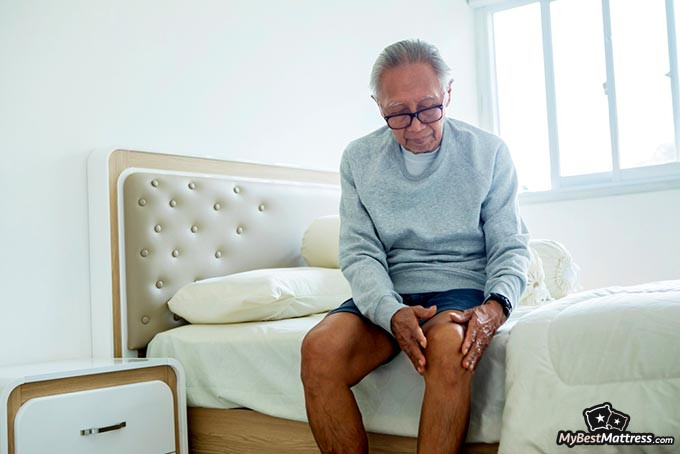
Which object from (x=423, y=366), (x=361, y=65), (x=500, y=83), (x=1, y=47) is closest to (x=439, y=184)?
(x=423, y=366)

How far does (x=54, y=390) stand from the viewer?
1.81m

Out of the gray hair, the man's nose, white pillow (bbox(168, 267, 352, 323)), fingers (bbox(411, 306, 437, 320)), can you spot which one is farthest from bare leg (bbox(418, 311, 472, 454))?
white pillow (bbox(168, 267, 352, 323))

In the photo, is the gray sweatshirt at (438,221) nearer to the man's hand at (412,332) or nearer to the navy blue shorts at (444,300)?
the navy blue shorts at (444,300)

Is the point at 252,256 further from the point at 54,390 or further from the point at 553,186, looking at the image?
the point at 553,186

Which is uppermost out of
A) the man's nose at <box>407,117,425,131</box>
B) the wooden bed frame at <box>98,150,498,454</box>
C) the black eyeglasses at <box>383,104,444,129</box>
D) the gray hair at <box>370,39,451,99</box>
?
the gray hair at <box>370,39,451,99</box>

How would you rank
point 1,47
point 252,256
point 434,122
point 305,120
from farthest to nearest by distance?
point 305,120
point 252,256
point 1,47
point 434,122

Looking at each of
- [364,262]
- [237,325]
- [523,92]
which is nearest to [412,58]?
[364,262]

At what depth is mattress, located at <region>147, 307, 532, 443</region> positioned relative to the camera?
4.95ft

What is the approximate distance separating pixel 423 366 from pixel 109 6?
63.6 inches

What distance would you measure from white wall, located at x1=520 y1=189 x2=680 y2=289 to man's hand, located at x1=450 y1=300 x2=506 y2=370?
2165mm

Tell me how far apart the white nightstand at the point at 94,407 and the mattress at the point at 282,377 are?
9cm

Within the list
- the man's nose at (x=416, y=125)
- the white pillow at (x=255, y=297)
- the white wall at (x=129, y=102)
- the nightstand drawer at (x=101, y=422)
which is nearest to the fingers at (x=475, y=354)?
the man's nose at (x=416, y=125)

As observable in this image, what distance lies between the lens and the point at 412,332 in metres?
1.49

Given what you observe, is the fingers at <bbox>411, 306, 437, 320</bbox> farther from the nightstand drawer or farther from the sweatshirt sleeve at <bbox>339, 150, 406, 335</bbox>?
the nightstand drawer
